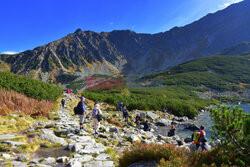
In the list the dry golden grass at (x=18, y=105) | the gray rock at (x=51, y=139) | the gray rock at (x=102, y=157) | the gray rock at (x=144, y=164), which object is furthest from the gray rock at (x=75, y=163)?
the dry golden grass at (x=18, y=105)

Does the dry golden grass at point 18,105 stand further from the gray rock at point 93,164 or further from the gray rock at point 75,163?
the gray rock at point 93,164

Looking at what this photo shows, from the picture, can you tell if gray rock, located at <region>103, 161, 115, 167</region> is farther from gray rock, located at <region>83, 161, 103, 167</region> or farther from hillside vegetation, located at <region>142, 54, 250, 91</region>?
hillside vegetation, located at <region>142, 54, 250, 91</region>

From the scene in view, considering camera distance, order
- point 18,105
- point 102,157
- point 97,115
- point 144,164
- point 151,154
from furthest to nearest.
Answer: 1. point 18,105
2. point 97,115
3. point 102,157
4. point 151,154
5. point 144,164

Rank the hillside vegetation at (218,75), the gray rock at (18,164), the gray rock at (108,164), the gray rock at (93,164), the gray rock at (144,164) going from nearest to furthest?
1. the gray rock at (18,164)
2. the gray rock at (144,164)
3. the gray rock at (93,164)
4. the gray rock at (108,164)
5. the hillside vegetation at (218,75)

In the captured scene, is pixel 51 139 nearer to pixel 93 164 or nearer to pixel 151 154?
pixel 93 164

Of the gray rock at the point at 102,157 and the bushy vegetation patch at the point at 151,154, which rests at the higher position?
the bushy vegetation patch at the point at 151,154

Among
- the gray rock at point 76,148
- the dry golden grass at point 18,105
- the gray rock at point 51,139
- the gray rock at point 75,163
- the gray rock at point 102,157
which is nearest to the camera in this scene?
the gray rock at point 75,163

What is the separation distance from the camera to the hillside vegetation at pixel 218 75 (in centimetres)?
12362

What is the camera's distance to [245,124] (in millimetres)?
3977

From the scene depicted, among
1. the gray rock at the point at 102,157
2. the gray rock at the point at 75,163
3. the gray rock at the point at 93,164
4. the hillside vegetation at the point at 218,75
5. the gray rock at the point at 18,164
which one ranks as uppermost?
the hillside vegetation at the point at 218,75

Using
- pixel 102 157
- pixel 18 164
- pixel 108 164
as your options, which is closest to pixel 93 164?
pixel 108 164

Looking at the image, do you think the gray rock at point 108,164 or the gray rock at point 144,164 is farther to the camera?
the gray rock at point 108,164

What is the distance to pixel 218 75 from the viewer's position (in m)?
145

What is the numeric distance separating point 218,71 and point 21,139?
18268cm
